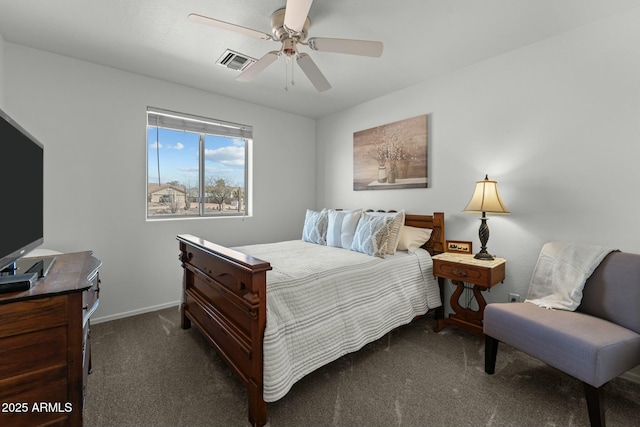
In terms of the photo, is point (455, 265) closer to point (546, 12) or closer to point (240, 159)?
point (546, 12)

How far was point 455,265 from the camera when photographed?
98.0 inches

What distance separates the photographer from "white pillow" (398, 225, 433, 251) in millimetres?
2908

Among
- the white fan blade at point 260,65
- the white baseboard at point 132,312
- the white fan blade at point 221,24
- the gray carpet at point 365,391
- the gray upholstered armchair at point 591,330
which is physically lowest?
the gray carpet at point 365,391

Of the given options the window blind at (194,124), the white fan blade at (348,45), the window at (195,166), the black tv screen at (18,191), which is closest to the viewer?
the black tv screen at (18,191)

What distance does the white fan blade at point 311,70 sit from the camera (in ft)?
6.73

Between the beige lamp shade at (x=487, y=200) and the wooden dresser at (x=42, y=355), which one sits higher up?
the beige lamp shade at (x=487, y=200)

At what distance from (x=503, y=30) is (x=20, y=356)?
11.2 ft

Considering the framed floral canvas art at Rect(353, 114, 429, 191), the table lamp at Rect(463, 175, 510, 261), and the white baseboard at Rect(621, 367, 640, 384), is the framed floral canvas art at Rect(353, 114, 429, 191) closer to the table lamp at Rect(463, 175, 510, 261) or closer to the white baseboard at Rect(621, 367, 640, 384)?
the table lamp at Rect(463, 175, 510, 261)

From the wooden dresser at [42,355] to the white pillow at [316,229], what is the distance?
230 cm

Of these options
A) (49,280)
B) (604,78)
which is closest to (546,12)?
(604,78)

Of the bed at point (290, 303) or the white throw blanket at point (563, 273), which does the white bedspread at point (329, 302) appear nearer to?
the bed at point (290, 303)

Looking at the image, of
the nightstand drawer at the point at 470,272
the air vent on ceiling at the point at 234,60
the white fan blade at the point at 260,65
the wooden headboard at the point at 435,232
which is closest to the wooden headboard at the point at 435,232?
→ the wooden headboard at the point at 435,232

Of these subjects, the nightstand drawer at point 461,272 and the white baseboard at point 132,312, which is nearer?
the nightstand drawer at point 461,272

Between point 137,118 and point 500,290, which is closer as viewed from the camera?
point 500,290
